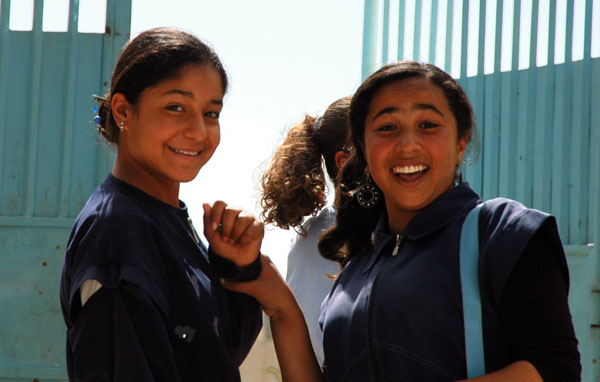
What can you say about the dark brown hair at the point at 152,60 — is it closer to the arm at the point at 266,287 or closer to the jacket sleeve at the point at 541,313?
the arm at the point at 266,287

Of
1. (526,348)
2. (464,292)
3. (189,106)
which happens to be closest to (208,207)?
(189,106)

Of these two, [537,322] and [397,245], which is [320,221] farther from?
[537,322]

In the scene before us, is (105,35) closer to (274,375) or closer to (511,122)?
(274,375)

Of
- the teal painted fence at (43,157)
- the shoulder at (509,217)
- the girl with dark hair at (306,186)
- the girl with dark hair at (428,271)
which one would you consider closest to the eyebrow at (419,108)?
the girl with dark hair at (428,271)

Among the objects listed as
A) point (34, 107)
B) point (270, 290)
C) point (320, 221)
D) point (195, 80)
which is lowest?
point (270, 290)

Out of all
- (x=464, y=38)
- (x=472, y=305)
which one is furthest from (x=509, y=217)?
(x=464, y=38)

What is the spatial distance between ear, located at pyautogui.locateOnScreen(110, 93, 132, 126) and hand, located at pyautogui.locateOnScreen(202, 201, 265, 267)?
0.34 metres

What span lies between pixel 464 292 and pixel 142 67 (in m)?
1.04

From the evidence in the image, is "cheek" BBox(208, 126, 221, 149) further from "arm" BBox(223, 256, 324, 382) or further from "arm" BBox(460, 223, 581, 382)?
"arm" BBox(460, 223, 581, 382)

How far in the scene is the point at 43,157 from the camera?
4070 mm

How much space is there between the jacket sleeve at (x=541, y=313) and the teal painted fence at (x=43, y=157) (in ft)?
8.07

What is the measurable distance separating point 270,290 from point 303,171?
45.8 inches

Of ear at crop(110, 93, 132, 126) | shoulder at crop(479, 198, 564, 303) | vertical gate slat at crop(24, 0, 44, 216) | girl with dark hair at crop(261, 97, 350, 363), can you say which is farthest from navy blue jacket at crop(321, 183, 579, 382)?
vertical gate slat at crop(24, 0, 44, 216)

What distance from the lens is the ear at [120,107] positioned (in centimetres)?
235
